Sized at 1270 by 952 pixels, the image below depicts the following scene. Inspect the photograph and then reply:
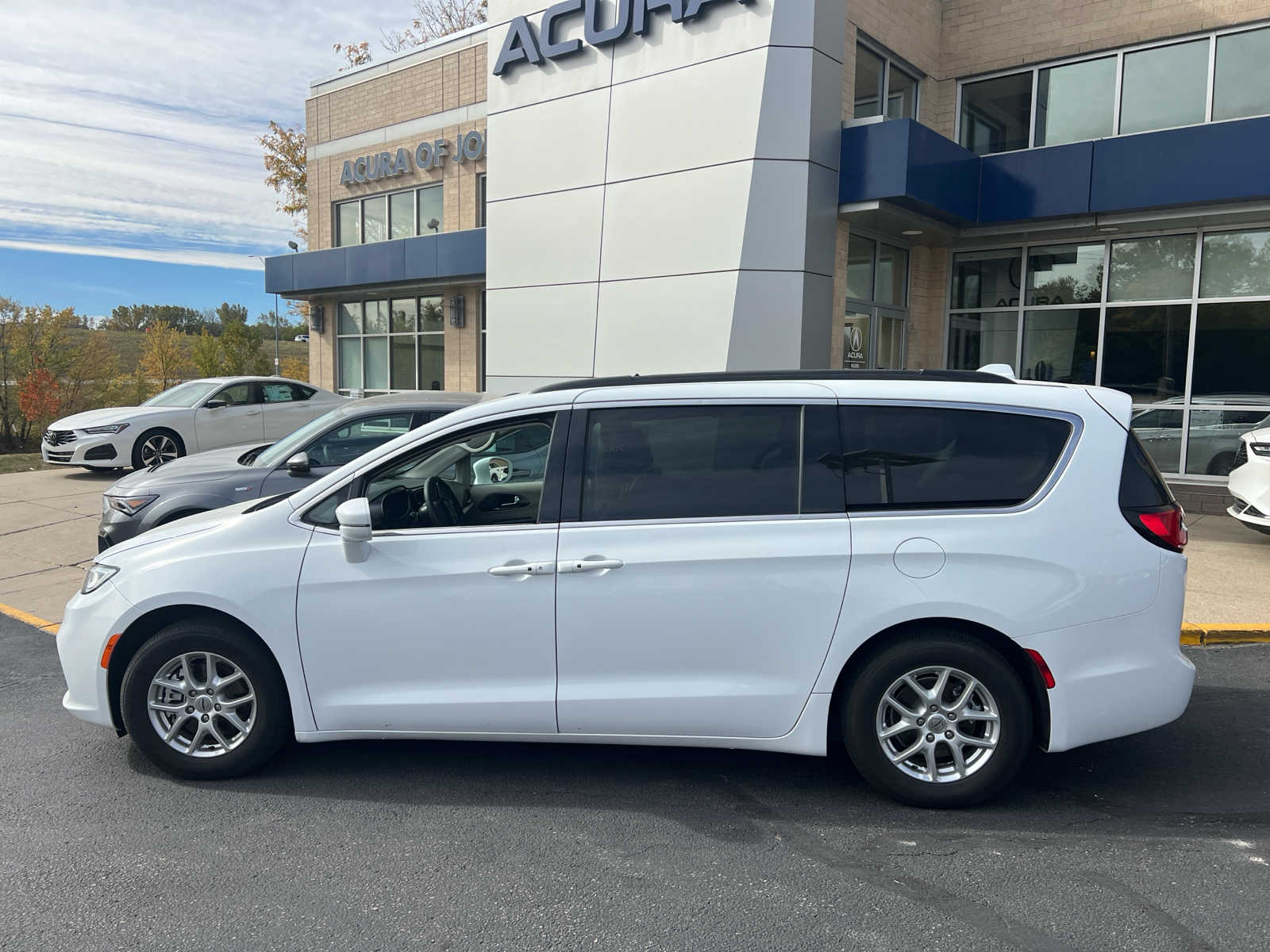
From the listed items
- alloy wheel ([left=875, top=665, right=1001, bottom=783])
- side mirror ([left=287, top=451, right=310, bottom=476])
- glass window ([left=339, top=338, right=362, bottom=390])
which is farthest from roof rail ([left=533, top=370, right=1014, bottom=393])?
glass window ([left=339, top=338, right=362, bottom=390])

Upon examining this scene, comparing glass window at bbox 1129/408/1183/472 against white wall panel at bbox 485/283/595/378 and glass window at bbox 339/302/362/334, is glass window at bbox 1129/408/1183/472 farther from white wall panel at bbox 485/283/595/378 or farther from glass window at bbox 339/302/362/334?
glass window at bbox 339/302/362/334

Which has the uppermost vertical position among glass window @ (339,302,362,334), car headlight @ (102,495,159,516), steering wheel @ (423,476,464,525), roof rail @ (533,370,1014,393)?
glass window @ (339,302,362,334)

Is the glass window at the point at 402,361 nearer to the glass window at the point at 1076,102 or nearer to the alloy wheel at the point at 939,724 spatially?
the glass window at the point at 1076,102

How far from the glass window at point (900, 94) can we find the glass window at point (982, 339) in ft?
9.64

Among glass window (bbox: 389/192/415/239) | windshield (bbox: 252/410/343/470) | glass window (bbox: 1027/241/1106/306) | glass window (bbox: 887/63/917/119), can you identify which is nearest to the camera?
windshield (bbox: 252/410/343/470)

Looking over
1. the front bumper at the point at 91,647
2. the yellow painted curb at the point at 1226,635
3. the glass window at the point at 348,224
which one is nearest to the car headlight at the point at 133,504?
the front bumper at the point at 91,647

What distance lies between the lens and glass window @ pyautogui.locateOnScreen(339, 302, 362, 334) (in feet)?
68.6

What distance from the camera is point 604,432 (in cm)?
414

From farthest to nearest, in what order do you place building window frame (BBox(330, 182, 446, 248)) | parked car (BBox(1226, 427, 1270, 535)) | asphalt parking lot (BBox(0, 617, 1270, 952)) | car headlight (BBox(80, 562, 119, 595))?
building window frame (BBox(330, 182, 446, 248)), parked car (BBox(1226, 427, 1270, 535)), car headlight (BBox(80, 562, 119, 595)), asphalt parking lot (BBox(0, 617, 1270, 952))

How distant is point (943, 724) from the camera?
3891 millimetres

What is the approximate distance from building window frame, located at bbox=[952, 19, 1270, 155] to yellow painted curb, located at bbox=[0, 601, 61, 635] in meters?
11.7

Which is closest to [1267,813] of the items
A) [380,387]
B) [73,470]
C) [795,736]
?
[795,736]

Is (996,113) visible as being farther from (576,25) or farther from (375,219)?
(375,219)

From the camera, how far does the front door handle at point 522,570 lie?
3957 mm
